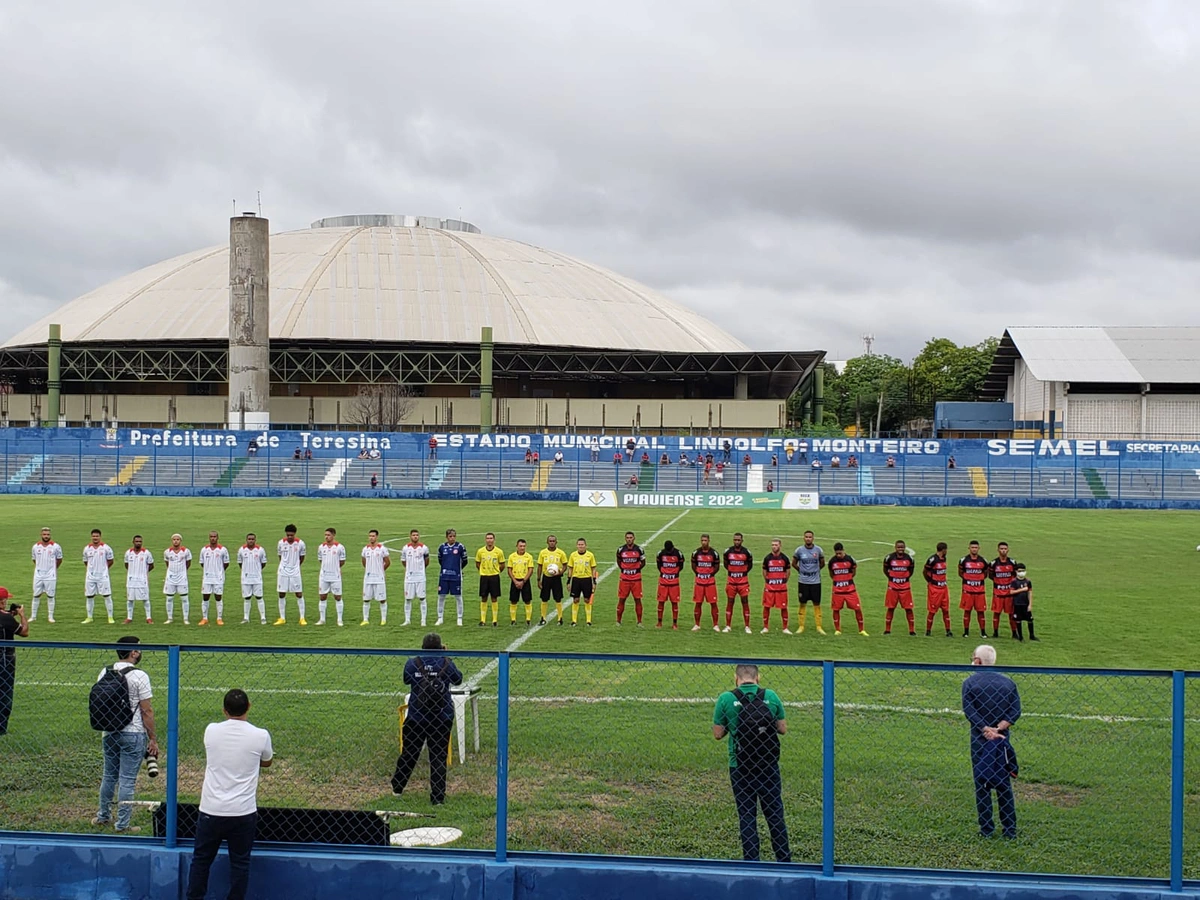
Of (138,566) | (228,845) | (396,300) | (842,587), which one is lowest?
(228,845)

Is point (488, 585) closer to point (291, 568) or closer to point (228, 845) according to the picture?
point (291, 568)

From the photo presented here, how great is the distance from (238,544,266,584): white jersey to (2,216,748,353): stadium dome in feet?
209

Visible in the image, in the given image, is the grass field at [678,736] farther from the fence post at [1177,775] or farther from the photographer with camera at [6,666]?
the fence post at [1177,775]

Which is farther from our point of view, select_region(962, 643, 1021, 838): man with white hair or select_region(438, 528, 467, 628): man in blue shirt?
select_region(438, 528, 467, 628): man in blue shirt

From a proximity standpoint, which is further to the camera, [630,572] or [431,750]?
[630,572]

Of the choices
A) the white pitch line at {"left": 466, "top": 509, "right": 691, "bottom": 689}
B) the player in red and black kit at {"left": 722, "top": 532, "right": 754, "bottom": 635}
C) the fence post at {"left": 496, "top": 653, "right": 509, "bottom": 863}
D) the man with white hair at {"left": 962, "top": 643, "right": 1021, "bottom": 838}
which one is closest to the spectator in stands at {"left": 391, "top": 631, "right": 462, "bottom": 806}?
the white pitch line at {"left": 466, "top": 509, "right": 691, "bottom": 689}

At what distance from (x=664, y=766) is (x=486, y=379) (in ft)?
236

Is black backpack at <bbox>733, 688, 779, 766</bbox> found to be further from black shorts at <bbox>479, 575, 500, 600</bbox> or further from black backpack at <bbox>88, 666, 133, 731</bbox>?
black shorts at <bbox>479, 575, 500, 600</bbox>

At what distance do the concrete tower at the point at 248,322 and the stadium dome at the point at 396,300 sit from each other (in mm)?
6656

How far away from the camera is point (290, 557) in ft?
65.7

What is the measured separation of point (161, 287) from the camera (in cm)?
9350

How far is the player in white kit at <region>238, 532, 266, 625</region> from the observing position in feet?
64.7

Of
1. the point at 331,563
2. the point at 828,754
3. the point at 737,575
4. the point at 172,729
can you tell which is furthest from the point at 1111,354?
the point at 172,729

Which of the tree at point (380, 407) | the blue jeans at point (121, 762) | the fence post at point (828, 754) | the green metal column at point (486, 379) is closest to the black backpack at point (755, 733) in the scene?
the fence post at point (828, 754)
